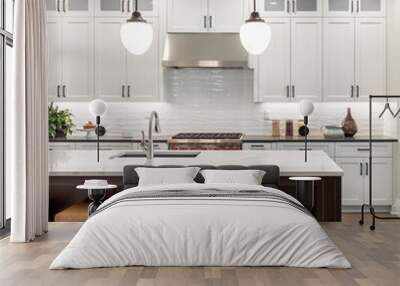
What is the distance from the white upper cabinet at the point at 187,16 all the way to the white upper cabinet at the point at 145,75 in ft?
0.80

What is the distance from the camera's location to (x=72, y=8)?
29.3ft

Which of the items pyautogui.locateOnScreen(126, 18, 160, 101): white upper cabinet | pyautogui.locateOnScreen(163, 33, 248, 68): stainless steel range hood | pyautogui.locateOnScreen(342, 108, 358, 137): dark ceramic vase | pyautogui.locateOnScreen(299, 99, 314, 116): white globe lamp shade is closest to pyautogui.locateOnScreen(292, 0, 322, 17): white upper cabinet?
pyautogui.locateOnScreen(163, 33, 248, 68): stainless steel range hood

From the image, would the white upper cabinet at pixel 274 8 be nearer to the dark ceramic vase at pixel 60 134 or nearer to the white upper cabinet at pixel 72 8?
the white upper cabinet at pixel 72 8

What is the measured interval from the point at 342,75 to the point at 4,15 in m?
4.27

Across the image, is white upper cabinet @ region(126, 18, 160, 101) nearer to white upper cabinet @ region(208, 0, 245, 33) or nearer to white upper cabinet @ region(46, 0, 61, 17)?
white upper cabinet @ region(208, 0, 245, 33)

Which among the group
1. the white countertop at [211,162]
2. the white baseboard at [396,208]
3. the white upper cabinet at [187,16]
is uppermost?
the white upper cabinet at [187,16]

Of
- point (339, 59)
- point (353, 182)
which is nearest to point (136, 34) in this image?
point (339, 59)

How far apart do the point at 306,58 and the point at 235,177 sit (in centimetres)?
362

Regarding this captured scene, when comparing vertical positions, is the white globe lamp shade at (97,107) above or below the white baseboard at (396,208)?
above

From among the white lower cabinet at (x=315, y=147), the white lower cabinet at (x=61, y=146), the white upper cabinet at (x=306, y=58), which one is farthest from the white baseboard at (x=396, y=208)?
A: the white lower cabinet at (x=61, y=146)

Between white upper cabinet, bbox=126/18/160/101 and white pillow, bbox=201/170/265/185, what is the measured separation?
3332mm

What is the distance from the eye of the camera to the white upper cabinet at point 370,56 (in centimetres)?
888

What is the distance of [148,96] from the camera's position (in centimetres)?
893

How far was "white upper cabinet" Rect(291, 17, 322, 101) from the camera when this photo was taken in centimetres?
891
